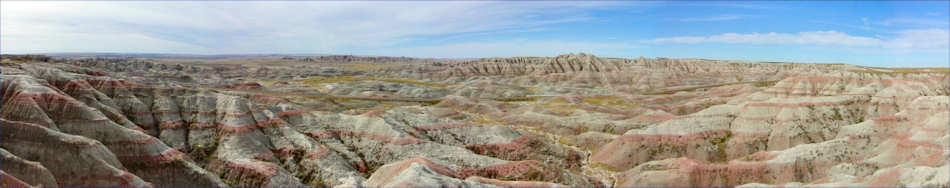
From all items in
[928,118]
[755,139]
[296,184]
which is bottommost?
[296,184]

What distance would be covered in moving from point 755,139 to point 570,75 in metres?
132

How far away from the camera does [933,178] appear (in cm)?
3334

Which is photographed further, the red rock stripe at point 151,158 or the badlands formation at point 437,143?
the red rock stripe at point 151,158

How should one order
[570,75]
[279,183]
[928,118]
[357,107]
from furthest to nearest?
[570,75] → [357,107] → [928,118] → [279,183]

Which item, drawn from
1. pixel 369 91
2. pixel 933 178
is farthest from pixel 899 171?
pixel 369 91

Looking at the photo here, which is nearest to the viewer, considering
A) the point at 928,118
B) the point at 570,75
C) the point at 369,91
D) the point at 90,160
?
the point at 90,160

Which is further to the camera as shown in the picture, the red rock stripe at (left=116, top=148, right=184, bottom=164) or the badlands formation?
the red rock stripe at (left=116, top=148, right=184, bottom=164)

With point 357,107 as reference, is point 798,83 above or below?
above

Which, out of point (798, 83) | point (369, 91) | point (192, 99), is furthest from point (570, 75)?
point (192, 99)

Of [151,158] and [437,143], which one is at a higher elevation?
[151,158]

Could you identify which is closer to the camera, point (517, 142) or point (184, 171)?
point (184, 171)

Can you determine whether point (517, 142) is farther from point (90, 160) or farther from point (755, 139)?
point (90, 160)

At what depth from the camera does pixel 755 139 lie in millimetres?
56406

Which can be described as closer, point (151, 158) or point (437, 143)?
point (151, 158)
